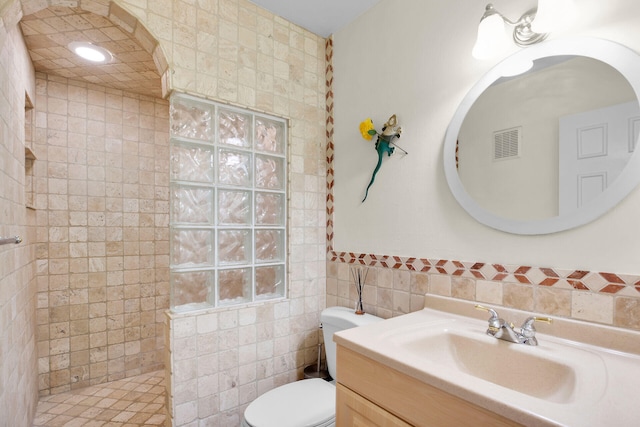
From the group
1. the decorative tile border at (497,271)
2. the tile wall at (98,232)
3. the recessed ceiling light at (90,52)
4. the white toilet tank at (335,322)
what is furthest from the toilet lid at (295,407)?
the recessed ceiling light at (90,52)

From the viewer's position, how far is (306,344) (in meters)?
1.76

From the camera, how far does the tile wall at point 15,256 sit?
4.12ft

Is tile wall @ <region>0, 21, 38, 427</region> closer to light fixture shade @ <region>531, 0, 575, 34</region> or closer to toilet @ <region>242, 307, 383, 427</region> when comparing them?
toilet @ <region>242, 307, 383, 427</region>

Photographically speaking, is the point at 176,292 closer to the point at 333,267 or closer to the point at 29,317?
the point at 333,267

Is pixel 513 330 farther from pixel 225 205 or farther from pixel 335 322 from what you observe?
pixel 225 205

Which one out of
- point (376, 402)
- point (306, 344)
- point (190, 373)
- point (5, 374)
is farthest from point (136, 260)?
point (376, 402)

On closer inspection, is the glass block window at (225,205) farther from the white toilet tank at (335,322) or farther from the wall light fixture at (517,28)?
the wall light fixture at (517,28)

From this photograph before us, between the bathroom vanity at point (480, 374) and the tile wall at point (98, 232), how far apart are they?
2.16m

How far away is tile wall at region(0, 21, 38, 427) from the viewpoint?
1.25 m

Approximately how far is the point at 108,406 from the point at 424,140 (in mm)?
2577

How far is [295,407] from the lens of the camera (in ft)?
4.06

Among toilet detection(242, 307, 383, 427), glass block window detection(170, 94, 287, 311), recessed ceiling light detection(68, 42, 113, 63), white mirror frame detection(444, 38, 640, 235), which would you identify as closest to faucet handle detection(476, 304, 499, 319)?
white mirror frame detection(444, 38, 640, 235)

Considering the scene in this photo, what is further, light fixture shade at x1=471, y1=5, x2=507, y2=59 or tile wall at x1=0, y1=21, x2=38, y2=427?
tile wall at x1=0, y1=21, x2=38, y2=427

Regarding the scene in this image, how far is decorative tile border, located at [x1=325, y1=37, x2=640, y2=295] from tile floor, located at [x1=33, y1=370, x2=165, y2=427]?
1.59m
